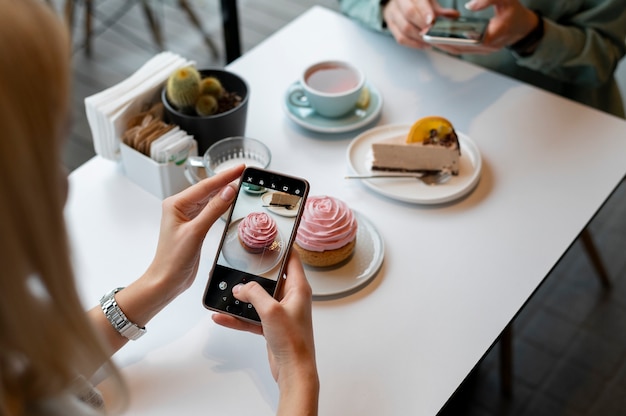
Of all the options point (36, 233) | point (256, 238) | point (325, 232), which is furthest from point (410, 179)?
point (36, 233)

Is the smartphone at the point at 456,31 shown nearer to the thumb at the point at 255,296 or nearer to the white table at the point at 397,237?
the white table at the point at 397,237

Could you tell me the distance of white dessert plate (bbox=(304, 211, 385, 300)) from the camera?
1.03 m

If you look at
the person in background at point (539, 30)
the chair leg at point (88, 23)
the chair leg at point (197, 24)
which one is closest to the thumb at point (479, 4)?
the person in background at point (539, 30)

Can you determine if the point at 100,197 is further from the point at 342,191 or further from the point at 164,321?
the point at 342,191

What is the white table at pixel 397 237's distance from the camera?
93 centimetres

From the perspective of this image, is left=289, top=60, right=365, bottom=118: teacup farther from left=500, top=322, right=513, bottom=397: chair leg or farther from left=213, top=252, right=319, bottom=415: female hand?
left=500, top=322, right=513, bottom=397: chair leg

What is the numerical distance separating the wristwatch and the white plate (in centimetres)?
46

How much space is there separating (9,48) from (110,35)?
2493 millimetres

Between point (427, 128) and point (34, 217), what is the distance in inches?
33.1

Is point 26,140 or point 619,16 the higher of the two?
point 26,140

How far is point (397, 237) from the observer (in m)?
1.12

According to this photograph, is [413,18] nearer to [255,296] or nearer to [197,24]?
[255,296]

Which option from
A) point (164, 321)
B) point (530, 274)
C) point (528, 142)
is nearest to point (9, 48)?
point (164, 321)

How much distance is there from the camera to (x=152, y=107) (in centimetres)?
121
